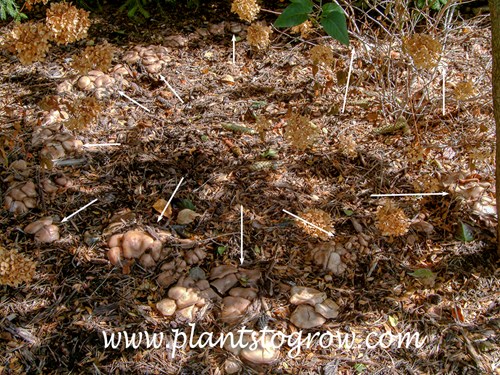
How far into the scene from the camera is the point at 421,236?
233 cm

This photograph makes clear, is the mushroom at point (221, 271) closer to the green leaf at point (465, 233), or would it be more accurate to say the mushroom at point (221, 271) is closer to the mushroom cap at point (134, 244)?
the mushroom cap at point (134, 244)

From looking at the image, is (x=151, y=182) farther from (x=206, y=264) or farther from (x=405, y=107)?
(x=405, y=107)

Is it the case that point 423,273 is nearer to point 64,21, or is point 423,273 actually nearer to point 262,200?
point 262,200

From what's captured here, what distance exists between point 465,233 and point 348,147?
0.66m

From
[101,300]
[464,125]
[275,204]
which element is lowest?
[101,300]

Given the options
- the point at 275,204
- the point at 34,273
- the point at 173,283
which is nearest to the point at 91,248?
the point at 34,273

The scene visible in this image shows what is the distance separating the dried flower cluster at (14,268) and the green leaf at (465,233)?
181 cm

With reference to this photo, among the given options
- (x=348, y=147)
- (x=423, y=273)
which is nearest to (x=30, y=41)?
(x=348, y=147)

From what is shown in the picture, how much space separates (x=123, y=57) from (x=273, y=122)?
3.22ft

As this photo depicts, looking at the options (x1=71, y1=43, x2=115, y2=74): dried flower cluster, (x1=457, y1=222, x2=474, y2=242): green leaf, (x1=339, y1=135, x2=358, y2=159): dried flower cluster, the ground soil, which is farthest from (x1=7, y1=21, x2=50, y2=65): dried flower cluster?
(x1=457, y1=222, x2=474, y2=242): green leaf

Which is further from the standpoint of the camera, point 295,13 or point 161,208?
point 161,208

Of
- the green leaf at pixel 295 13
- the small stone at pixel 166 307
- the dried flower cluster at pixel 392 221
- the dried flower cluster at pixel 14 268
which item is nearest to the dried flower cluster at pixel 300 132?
the dried flower cluster at pixel 392 221

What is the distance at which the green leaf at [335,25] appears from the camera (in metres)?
1.82

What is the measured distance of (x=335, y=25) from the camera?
1838 mm
